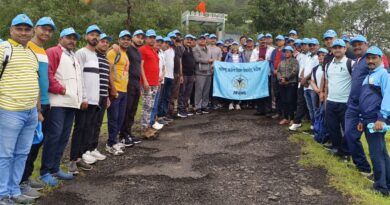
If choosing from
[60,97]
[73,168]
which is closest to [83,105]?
[60,97]

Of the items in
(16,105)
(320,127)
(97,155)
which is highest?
(16,105)

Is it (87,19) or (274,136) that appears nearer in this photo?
(274,136)

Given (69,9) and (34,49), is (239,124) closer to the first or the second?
(34,49)

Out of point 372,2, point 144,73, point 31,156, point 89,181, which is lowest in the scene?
point 89,181

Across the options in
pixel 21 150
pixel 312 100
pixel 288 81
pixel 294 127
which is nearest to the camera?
pixel 21 150

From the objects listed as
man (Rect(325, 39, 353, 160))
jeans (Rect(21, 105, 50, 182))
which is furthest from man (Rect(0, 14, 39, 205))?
man (Rect(325, 39, 353, 160))

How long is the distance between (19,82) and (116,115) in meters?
2.54

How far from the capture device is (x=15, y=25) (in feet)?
12.5

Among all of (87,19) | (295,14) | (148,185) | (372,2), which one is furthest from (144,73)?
(372,2)

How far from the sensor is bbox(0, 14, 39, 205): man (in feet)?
12.2

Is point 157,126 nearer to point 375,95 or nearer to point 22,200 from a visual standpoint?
point 22,200

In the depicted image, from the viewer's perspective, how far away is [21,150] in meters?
4.02

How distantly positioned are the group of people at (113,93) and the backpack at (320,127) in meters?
0.29

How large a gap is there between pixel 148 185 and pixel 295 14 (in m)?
19.8
